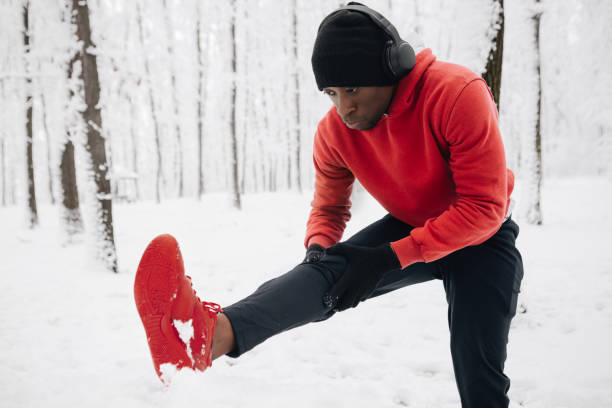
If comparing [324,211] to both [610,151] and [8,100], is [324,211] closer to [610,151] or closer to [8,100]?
[610,151]

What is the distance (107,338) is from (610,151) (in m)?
17.7

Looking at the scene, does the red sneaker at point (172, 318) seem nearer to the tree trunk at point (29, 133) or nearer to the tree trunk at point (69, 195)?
the tree trunk at point (69, 195)

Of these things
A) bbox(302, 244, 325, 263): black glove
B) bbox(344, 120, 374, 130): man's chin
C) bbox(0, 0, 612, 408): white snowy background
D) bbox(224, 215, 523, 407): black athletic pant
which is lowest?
bbox(0, 0, 612, 408): white snowy background

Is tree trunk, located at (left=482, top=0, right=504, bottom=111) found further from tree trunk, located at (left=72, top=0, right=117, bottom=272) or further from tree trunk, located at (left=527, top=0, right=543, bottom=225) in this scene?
tree trunk, located at (left=527, top=0, right=543, bottom=225)

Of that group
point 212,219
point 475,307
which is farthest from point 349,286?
point 212,219

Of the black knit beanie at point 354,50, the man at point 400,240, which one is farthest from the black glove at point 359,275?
the black knit beanie at point 354,50

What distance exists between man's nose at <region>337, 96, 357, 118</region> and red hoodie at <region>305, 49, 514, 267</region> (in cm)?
16

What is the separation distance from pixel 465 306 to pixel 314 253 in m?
0.68

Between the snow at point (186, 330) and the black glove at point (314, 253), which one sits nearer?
the snow at point (186, 330)

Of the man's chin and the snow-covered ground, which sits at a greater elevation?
the man's chin

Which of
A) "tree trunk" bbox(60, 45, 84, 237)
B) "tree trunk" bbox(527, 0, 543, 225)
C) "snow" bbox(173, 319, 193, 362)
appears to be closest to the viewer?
"snow" bbox(173, 319, 193, 362)

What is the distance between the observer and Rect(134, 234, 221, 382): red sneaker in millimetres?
1166

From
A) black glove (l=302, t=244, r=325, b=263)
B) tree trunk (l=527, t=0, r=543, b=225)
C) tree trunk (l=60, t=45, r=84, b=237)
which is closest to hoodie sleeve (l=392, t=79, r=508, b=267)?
black glove (l=302, t=244, r=325, b=263)

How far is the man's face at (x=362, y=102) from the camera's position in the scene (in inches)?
55.9
